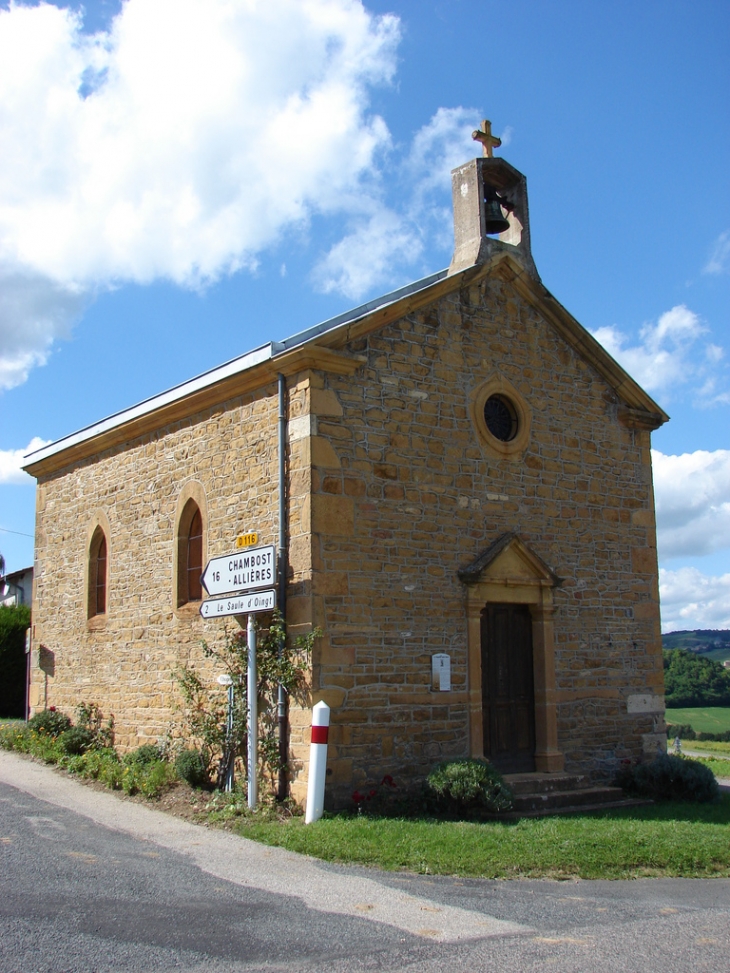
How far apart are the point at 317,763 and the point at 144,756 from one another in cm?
358

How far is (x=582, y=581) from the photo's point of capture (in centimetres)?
1344

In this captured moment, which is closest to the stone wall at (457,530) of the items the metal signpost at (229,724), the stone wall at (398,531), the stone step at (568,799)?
the stone wall at (398,531)

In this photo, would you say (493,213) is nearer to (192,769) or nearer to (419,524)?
(419,524)

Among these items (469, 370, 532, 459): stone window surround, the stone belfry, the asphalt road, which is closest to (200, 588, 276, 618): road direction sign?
the asphalt road

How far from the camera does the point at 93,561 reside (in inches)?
600

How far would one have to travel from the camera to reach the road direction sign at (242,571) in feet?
35.0

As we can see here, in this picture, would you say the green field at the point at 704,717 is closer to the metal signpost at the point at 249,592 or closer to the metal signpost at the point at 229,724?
the metal signpost at the point at 229,724

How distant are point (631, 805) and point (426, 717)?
2948mm

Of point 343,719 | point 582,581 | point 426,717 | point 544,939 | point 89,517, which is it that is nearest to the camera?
point 544,939

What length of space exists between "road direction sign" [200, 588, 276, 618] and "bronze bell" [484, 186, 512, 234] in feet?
20.7

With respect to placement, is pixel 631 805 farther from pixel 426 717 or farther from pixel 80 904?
pixel 80 904

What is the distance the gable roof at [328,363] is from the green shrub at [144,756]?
443 centimetres

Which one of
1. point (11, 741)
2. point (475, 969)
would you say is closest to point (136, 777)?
point (11, 741)

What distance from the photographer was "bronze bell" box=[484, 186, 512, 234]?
45.4 feet
